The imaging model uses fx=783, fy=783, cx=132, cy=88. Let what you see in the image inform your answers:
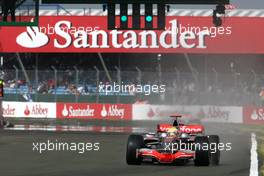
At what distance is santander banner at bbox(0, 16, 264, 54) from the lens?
43219 millimetres

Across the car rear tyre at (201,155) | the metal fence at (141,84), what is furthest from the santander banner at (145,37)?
the car rear tyre at (201,155)

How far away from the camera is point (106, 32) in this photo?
43.8 metres

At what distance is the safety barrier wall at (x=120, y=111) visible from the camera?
38.0 metres

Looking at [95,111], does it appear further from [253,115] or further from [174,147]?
[174,147]

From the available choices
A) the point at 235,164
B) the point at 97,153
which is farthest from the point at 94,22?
the point at 235,164

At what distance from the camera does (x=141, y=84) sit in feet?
128

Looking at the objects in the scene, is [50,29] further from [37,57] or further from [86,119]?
[86,119]

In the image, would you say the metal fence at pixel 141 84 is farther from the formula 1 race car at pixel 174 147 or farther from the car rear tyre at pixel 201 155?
the car rear tyre at pixel 201 155

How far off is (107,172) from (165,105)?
2503cm

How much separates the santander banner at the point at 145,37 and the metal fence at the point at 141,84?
12.0ft

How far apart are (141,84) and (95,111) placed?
3.01 metres

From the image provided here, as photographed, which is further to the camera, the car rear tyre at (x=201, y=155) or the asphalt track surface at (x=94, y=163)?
the car rear tyre at (x=201, y=155)

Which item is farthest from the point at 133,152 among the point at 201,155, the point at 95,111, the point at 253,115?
the point at 95,111

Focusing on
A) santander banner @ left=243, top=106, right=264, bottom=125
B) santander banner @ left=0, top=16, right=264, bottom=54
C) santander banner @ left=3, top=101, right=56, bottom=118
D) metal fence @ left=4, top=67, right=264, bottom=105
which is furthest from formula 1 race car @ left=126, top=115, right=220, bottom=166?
santander banner @ left=0, top=16, right=264, bottom=54
